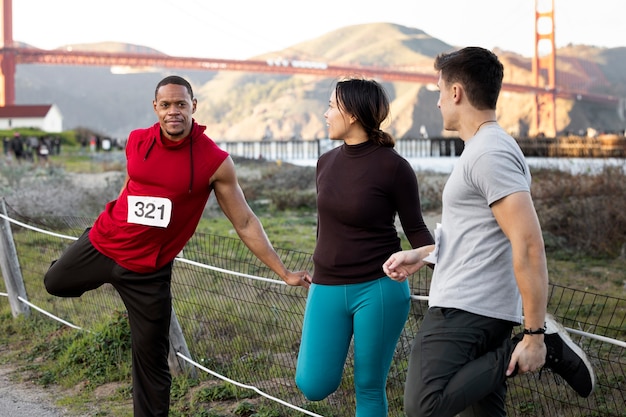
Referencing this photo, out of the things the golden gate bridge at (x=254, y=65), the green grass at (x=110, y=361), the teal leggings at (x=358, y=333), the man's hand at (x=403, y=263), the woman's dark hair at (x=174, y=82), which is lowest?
the green grass at (x=110, y=361)

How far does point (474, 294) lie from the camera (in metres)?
2.71

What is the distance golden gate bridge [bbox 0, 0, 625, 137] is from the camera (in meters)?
54.5

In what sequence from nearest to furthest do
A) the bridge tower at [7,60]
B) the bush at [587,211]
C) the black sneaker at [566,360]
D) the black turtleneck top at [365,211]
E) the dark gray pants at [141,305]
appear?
the black sneaker at [566,360], the black turtleneck top at [365,211], the dark gray pants at [141,305], the bush at [587,211], the bridge tower at [7,60]

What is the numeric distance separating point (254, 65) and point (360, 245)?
176 feet

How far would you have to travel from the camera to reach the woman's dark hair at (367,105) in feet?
11.0

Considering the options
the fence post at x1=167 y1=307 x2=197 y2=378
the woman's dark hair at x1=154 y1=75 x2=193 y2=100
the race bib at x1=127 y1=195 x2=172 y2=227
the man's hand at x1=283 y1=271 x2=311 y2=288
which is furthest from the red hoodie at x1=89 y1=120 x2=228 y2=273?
the fence post at x1=167 y1=307 x2=197 y2=378

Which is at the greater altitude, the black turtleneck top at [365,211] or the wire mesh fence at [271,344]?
the black turtleneck top at [365,211]

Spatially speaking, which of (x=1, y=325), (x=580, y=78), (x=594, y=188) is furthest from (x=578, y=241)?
(x=580, y=78)

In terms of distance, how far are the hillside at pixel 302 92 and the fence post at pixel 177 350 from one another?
66884mm

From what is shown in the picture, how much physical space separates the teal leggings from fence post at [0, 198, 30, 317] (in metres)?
4.13

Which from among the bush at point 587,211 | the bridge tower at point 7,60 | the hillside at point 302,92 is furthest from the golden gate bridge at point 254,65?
the bush at point 587,211

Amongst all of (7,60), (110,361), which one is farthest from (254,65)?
(110,361)

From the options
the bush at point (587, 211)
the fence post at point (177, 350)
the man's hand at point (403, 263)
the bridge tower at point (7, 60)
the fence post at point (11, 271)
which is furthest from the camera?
the bridge tower at point (7, 60)

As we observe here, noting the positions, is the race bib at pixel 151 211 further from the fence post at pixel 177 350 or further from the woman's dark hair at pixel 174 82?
the fence post at pixel 177 350
